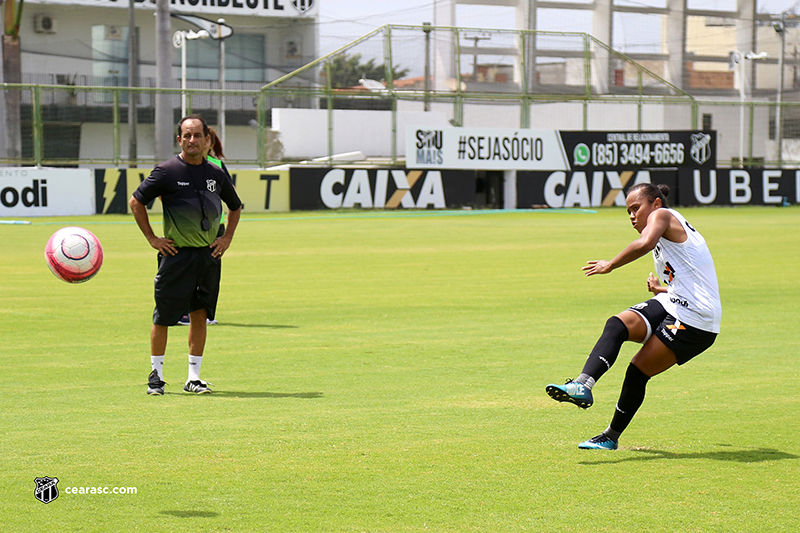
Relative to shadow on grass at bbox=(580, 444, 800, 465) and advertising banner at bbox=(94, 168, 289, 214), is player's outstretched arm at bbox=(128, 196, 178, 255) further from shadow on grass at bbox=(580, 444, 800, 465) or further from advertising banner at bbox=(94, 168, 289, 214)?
advertising banner at bbox=(94, 168, 289, 214)

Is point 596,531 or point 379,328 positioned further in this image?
point 379,328

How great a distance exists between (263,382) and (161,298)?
46.6 inches

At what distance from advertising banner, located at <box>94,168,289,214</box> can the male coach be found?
83.2 ft

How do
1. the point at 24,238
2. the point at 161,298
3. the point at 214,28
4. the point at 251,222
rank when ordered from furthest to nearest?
the point at 214,28, the point at 251,222, the point at 24,238, the point at 161,298

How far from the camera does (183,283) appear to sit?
309 inches

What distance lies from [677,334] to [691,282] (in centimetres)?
35

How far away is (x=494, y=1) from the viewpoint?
192 ft

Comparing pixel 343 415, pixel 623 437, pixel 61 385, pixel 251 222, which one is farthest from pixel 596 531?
pixel 251 222

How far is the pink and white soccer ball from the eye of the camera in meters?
8.42

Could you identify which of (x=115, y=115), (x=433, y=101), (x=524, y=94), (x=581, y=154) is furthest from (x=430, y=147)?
(x=115, y=115)

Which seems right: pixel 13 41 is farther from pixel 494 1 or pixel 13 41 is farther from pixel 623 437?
pixel 623 437

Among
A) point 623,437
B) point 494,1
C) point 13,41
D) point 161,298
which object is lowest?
point 623,437

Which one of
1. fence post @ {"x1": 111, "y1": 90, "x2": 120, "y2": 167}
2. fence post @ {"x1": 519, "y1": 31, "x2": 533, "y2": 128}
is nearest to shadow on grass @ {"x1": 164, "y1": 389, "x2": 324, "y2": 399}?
fence post @ {"x1": 111, "y1": 90, "x2": 120, "y2": 167}

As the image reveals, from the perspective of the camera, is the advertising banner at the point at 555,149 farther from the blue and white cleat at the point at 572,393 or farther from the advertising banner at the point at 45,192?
the blue and white cleat at the point at 572,393
